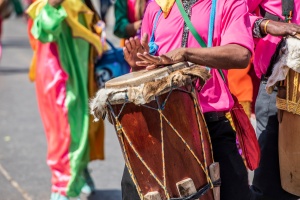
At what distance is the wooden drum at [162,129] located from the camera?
3240 millimetres

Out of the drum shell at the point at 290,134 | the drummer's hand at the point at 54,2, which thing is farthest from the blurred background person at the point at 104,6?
the drum shell at the point at 290,134

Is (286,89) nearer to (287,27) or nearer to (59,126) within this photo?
(287,27)

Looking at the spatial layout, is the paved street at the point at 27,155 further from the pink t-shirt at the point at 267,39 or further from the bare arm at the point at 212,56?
the bare arm at the point at 212,56

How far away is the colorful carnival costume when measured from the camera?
18.3ft

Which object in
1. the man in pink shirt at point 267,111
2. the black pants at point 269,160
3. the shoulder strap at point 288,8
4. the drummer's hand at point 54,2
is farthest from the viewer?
the drummer's hand at point 54,2

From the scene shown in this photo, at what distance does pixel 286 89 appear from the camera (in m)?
4.02

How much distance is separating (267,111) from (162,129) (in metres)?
1.26

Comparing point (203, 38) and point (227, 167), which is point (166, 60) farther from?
point (227, 167)

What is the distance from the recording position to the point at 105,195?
6242 millimetres

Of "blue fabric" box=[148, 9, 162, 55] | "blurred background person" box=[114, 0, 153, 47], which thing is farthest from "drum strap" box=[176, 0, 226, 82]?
"blurred background person" box=[114, 0, 153, 47]

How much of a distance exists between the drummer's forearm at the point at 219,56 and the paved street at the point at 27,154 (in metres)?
3.01

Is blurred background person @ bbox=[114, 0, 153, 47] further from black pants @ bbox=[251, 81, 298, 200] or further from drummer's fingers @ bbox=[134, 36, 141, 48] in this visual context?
drummer's fingers @ bbox=[134, 36, 141, 48]

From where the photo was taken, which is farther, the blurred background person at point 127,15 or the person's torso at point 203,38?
the blurred background person at point 127,15

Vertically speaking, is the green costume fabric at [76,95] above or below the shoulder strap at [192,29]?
below
